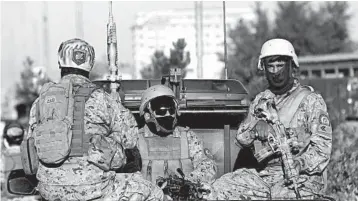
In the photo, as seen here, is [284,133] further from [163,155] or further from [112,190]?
[163,155]

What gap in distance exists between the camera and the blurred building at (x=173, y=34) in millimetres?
24547

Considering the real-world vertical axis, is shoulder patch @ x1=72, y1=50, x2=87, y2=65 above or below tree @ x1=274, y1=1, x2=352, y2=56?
below

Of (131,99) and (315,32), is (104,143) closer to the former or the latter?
(131,99)

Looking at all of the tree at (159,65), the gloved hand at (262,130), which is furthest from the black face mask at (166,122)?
the tree at (159,65)

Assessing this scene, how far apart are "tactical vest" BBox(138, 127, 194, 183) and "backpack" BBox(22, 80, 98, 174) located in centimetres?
161

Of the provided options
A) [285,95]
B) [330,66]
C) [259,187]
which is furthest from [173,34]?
[259,187]

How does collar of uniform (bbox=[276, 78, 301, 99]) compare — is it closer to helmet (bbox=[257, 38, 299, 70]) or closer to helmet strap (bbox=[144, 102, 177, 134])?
helmet (bbox=[257, 38, 299, 70])

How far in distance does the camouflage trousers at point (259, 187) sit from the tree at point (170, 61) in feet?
25.0

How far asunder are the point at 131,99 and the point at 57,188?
2.26 meters

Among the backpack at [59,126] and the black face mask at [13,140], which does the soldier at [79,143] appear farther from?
the black face mask at [13,140]

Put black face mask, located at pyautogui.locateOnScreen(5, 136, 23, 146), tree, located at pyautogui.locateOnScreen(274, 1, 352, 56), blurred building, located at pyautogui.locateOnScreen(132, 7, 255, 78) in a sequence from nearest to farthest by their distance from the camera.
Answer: black face mask, located at pyautogui.locateOnScreen(5, 136, 23, 146) → blurred building, located at pyautogui.locateOnScreen(132, 7, 255, 78) → tree, located at pyautogui.locateOnScreen(274, 1, 352, 56)

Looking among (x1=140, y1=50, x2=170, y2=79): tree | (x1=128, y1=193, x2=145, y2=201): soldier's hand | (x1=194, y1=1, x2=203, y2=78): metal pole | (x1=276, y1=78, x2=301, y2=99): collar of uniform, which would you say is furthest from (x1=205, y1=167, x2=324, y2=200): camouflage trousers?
(x1=140, y1=50, x2=170, y2=79): tree

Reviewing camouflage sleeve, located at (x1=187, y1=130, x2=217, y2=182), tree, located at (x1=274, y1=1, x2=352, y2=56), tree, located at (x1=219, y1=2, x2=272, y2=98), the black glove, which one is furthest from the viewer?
tree, located at (x1=274, y1=1, x2=352, y2=56)

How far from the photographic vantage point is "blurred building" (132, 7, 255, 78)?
24.5 metres
